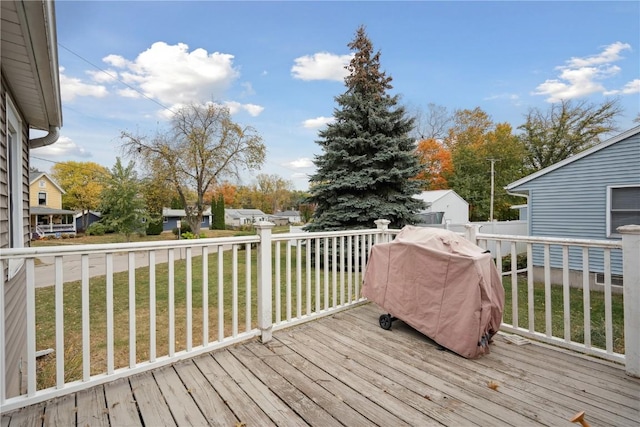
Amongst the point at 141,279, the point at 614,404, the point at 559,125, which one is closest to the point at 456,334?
the point at 614,404

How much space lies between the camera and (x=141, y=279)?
26.7 ft

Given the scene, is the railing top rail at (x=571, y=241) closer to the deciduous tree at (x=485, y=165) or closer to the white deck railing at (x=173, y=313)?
the white deck railing at (x=173, y=313)

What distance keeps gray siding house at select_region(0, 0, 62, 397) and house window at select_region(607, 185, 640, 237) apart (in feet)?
33.4

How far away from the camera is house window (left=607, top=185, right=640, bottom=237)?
23.1ft

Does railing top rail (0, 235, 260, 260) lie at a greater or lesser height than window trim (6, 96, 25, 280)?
lesser

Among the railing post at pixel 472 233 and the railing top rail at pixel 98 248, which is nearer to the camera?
the railing top rail at pixel 98 248

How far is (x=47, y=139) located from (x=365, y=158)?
612 centimetres

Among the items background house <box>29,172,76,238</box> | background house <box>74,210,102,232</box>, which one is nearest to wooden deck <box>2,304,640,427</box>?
background house <box>29,172,76,238</box>

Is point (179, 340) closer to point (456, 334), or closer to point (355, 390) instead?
A: point (355, 390)

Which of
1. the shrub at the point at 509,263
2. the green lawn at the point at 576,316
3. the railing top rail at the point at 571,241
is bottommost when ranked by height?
the green lawn at the point at 576,316

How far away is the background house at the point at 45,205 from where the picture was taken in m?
23.0

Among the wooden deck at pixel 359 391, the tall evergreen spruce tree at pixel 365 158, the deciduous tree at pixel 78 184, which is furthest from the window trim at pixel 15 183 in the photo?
the deciduous tree at pixel 78 184

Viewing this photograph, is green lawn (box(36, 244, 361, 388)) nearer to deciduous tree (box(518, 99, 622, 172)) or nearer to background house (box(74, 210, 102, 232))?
deciduous tree (box(518, 99, 622, 172))

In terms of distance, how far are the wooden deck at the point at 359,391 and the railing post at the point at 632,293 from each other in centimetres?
14
